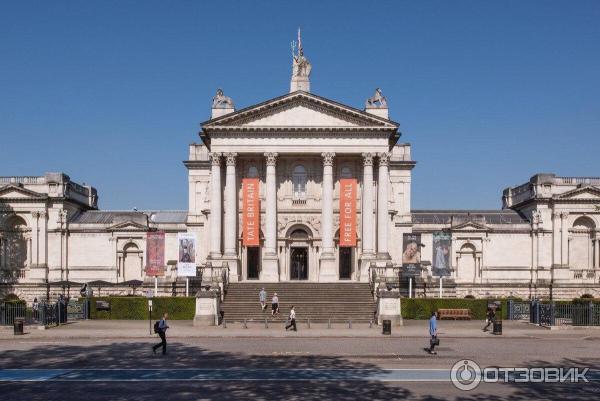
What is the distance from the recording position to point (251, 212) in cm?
6153

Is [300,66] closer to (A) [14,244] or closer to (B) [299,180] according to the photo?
(B) [299,180]

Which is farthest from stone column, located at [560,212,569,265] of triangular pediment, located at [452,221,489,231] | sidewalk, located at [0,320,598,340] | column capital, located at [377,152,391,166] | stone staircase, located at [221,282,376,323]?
stone staircase, located at [221,282,376,323]

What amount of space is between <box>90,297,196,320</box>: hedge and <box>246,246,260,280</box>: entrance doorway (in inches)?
551

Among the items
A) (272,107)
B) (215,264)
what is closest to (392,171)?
(272,107)

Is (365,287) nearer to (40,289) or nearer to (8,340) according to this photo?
(8,340)

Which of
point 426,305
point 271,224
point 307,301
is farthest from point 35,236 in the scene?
point 426,305

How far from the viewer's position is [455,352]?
32625 mm

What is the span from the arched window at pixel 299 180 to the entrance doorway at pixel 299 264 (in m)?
5.34

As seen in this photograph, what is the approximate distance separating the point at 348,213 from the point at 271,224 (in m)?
6.94

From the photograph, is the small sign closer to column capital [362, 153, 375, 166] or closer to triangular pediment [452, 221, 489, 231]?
column capital [362, 153, 375, 166]

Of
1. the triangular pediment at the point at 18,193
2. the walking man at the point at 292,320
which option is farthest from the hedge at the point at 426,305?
the triangular pediment at the point at 18,193

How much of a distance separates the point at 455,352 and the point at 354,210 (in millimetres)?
29395

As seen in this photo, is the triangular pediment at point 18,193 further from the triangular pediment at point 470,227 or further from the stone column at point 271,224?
the triangular pediment at point 470,227

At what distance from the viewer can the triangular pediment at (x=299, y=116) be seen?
200 feet
